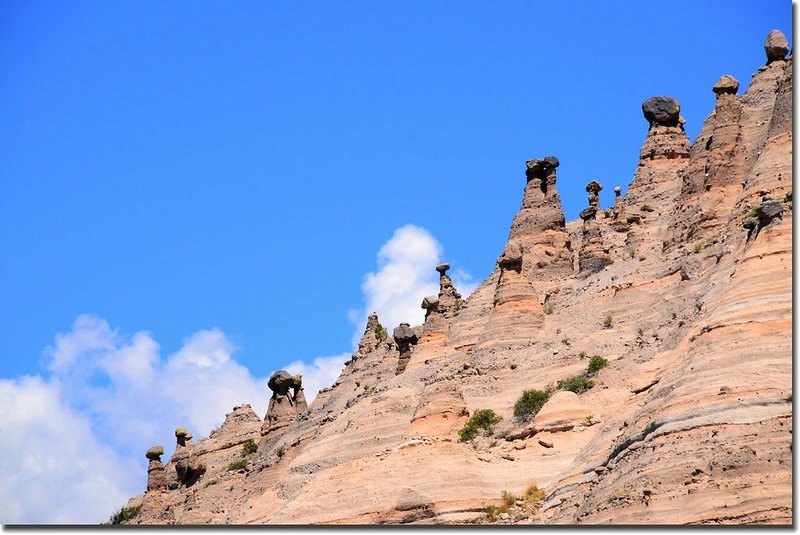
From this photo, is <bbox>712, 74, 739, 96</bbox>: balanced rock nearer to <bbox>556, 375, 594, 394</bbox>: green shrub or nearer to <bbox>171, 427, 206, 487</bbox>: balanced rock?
<bbox>556, 375, 594, 394</bbox>: green shrub

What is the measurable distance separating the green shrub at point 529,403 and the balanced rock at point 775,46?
82.1 ft

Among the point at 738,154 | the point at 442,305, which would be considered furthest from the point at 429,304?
the point at 738,154

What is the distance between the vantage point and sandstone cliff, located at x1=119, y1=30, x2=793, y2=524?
3522 centimetres

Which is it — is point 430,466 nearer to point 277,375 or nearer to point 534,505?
point 534,505

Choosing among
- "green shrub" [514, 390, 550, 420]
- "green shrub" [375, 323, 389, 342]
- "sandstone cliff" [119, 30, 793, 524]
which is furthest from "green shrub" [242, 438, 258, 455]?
"green shrub" [514, 390, 550, 420]

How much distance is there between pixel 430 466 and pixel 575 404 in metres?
7.34

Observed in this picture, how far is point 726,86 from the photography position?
228ft

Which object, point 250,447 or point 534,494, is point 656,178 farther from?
point 534,494

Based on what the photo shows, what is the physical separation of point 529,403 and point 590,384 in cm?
303

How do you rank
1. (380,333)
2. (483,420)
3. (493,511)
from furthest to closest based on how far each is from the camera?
(380,333) → (483,420) → (493,511)

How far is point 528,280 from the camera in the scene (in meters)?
71.3

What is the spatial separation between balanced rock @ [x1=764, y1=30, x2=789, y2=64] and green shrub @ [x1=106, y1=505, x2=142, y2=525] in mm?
42865

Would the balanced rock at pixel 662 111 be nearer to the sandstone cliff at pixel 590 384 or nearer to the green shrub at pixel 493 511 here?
the sandstone cliff at pixel 590 384

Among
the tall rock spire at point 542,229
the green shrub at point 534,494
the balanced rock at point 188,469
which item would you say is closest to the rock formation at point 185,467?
the balanced rock at point 188,469
